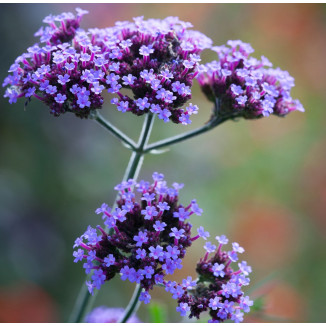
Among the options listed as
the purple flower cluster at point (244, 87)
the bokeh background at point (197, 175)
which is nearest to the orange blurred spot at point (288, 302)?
the bokeh background at point (197, 175)

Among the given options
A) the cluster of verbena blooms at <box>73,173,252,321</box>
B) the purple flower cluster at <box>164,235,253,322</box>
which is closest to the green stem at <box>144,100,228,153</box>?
the cluster of verbena blooms at <box>73,173,252,321</box>

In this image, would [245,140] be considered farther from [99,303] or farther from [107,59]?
[107,59]

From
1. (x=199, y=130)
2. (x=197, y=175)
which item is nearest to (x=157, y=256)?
(x=199, y=130)

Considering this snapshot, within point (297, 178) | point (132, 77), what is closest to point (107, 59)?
point (132, 77)

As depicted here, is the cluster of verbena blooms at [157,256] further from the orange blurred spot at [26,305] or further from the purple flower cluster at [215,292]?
the orange blurred spot at [26,305]

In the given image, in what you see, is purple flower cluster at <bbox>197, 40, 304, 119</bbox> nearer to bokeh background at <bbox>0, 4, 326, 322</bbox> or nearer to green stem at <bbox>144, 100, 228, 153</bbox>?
green stem at <bbox>144, 100, 228, 153</bbox>

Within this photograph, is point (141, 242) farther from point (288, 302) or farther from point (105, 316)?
point (288, 302)

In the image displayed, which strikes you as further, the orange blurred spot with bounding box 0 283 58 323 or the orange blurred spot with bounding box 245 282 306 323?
the orange blurred spot with bounding box 245 282 306 323
